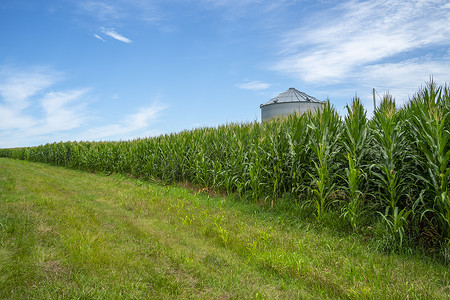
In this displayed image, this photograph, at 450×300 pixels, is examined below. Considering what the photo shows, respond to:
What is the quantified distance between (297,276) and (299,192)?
11.6 ft

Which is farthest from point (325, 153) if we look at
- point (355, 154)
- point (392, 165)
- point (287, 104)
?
point (287, 104)

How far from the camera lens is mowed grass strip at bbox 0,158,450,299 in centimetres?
322

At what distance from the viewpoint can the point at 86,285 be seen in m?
3.19

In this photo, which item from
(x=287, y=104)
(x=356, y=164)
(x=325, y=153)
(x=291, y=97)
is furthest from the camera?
(x=291, y=97)

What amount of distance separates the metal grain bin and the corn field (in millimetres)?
13573

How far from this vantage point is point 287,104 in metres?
23.6

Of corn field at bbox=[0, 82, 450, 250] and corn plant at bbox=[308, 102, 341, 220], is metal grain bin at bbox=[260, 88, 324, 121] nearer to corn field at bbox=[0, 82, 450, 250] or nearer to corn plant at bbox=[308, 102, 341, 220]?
corn field at bbox=[0, 82, 450, 250]

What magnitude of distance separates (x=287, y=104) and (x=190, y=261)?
2118 centimetres

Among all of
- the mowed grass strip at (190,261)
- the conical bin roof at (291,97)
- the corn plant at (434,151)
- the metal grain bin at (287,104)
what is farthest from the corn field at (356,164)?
the conical bin roof at (291,97)

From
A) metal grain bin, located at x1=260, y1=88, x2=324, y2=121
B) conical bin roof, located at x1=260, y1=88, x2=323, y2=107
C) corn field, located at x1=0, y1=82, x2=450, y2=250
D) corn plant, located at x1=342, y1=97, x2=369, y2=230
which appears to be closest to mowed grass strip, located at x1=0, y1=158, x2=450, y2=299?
corn plant, located at x1=342, y1=97, x2=369, y2=230

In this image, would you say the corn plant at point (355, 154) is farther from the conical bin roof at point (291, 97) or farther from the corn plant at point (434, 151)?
the conical bin roof at point (291, 97)

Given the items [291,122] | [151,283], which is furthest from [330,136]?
[151,283]

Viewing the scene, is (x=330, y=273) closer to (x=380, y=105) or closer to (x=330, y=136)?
(x=330, y=136)

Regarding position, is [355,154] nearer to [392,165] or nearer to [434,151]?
[392,165]
